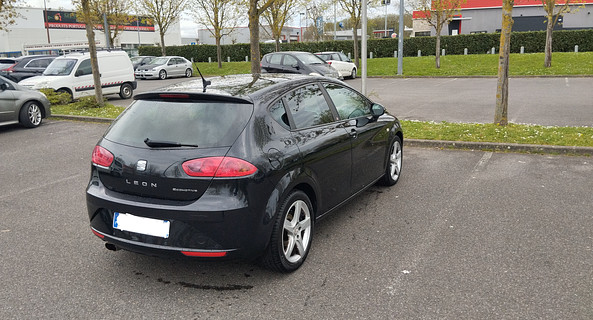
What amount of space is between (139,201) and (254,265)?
106 cm

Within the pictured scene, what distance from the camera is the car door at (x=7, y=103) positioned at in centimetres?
1077

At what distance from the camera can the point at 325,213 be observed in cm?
430

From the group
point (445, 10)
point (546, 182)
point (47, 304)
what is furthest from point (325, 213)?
point (445, 10)

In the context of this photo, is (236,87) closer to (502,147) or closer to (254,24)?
(502,147)

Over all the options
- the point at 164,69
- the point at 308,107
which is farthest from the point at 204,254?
the point at 164,69

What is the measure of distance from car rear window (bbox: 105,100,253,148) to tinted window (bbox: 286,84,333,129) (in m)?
0.57

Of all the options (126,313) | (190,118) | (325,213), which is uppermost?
(190,118)

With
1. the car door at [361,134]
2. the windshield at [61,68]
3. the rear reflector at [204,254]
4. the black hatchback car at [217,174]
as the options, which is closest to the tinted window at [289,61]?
the windshield at [61,68]

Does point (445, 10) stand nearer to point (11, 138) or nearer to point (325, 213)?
point (11, 138)

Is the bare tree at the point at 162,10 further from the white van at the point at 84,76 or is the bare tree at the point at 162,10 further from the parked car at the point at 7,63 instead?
the white van at the point at 84,76

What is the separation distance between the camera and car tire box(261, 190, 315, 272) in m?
3.57

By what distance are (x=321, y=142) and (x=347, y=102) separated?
1015 mm

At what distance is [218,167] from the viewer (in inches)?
131

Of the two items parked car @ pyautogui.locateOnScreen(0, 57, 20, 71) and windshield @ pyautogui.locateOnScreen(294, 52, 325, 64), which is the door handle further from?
parked car @ pyautogui.locateOnScreen(0, 57, 20, 71)
